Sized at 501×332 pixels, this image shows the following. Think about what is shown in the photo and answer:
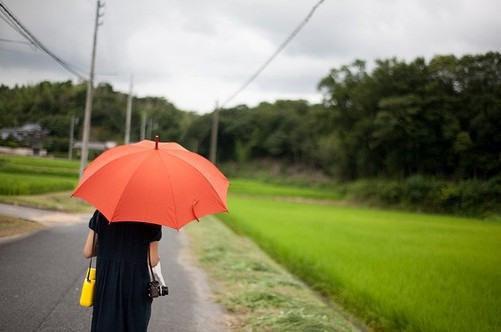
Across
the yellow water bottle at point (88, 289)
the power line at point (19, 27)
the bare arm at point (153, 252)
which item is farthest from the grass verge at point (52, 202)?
the bare arm at point (153, 252)

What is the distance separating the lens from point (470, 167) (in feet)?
23.6

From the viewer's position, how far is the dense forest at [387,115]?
704 cm

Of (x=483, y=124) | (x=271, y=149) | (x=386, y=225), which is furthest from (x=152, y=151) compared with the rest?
(x=271, y=149)

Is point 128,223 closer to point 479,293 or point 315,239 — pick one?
point 479,293

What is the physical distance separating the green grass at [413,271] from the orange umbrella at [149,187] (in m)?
4.06

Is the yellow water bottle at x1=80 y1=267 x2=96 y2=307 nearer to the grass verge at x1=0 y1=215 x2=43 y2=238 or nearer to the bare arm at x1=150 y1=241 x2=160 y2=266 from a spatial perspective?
the bare arm at x1=150 y1=241 x2=160 y2=266

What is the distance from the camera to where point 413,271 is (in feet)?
29.5

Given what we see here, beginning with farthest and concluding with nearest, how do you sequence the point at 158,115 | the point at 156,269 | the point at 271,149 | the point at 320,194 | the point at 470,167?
1. the point at 271,149
2. the point at 320,194
3. the point at 158,115
4. the point at 470,167
5. the point at 156,269

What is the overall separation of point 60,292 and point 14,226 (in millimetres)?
4225

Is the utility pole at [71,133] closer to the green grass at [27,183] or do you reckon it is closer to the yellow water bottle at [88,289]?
the green grass at [27,183]

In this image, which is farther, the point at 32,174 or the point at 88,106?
the point at 88,106

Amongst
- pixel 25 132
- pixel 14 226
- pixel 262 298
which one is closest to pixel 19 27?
pixel 25 132

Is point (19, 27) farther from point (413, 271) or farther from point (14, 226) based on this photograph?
point (413, 271)

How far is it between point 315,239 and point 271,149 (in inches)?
2352
